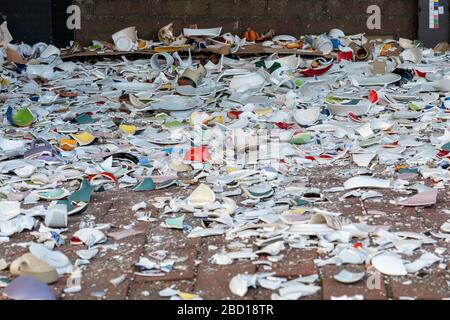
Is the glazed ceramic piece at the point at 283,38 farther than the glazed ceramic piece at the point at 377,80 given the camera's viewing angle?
Yes

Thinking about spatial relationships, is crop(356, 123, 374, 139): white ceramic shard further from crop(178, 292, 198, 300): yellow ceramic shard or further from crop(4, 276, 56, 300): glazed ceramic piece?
crop(4, 276, 56, 300): glazed ceramic piece

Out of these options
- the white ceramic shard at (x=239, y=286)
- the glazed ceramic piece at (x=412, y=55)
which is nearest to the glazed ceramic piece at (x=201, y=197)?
the white ceramic shard at (x=239, y=286)

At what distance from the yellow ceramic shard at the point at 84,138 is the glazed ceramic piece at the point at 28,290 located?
2.33 m

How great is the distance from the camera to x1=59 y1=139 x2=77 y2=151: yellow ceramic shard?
5.13 m

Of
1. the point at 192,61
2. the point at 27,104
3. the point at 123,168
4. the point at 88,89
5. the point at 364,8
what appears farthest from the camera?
the point at 364,8

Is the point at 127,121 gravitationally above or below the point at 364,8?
below

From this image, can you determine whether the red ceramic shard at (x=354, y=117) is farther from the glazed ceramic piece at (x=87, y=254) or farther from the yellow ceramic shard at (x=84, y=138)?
the glazed ceramic piece at (x=87, y=254)

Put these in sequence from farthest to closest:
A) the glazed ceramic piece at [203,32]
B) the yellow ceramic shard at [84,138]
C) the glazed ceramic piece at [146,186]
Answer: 1. the glazed ceramic piece at [203,32]
2. the yellow ceramic shard at [84,138]
3. the glazed ceramic piece at [146,186]

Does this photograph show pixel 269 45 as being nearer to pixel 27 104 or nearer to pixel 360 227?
pixel 27 104

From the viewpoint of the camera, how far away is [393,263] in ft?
10.1

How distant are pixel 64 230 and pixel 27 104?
3.16 m

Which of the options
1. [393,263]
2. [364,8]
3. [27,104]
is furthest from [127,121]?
[364,8]

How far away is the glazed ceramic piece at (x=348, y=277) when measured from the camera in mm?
2958

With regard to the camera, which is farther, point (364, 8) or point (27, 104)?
point (364, 8)
